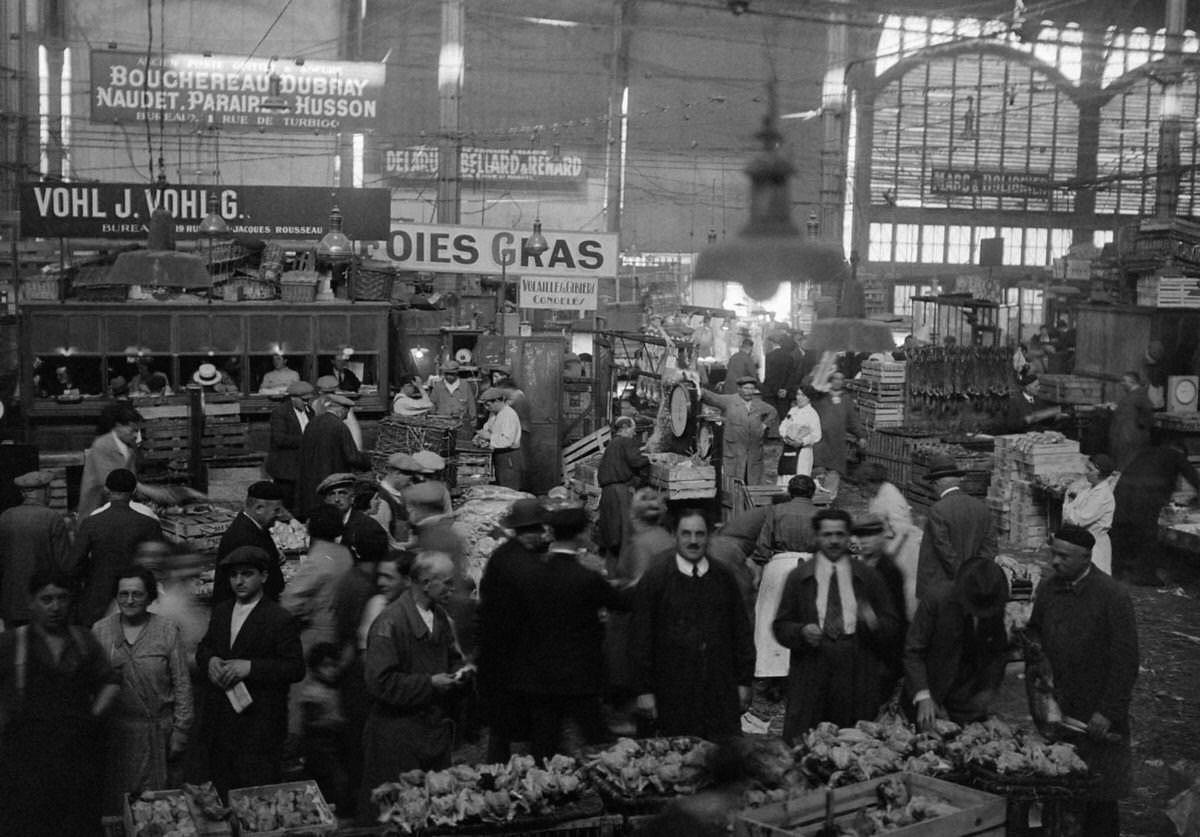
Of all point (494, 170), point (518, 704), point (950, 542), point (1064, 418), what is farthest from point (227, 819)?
point (494, 170)

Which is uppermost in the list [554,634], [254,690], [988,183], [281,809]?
[988,183]

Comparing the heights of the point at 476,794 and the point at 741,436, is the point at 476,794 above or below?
below

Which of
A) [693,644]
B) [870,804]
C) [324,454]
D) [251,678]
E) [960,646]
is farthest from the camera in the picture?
[324,454]

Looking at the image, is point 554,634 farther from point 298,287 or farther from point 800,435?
point 298,287

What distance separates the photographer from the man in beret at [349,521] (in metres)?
6.86

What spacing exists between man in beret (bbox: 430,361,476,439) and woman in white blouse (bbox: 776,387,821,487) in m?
3.84

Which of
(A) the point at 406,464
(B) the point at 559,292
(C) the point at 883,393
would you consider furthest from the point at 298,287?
(A) the point at 406,464

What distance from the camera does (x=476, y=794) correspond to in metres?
5.29

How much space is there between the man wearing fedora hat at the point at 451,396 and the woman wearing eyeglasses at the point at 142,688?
1015 cm

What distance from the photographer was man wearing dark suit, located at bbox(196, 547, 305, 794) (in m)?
5.83

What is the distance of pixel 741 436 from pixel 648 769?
879cm

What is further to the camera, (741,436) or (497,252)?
(497,252)

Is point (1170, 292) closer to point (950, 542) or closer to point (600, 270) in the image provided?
point (600, 270)

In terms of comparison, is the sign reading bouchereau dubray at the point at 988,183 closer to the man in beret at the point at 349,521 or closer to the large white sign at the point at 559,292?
the large white sign at the point at 559,292
